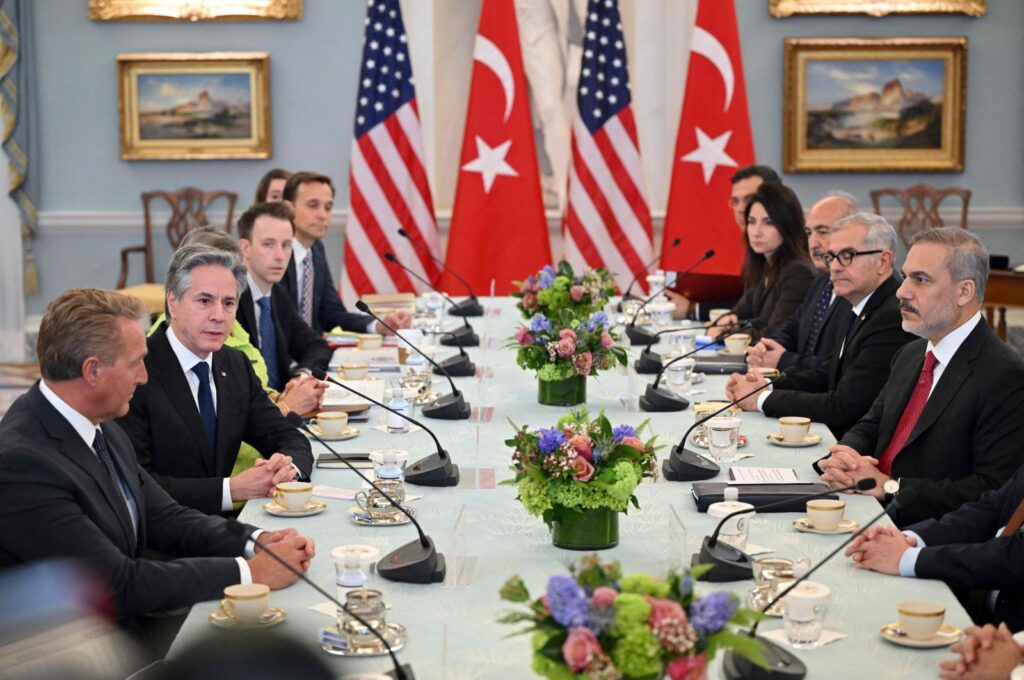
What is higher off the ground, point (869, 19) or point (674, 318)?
point (869, 19)

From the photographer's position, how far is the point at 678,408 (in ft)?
14.4

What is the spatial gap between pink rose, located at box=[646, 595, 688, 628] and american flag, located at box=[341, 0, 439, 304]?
694 centimetres

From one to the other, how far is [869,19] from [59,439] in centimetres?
756

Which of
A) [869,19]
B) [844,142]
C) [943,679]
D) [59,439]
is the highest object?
[869,19]

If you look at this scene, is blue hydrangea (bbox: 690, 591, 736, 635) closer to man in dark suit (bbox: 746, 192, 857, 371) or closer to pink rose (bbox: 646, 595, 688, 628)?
pink rose (bbox: 646, 595, 688, 628)

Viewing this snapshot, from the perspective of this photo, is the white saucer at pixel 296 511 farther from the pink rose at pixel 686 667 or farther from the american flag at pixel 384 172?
the american flag at pixel 384 172

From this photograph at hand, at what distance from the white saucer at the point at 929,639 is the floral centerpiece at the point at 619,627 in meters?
0.67

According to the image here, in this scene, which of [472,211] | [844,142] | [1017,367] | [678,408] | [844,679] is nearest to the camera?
[844,679]

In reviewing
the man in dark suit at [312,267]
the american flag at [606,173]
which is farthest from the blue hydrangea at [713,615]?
the american flag at [606,173]

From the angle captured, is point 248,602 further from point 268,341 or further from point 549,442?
point 268,341

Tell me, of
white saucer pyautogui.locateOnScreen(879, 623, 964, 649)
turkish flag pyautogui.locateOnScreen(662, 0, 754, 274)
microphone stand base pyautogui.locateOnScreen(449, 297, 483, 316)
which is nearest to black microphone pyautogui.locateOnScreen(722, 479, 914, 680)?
white saucer pyautogui.locateOnScreen(879, 623, 964, 649)

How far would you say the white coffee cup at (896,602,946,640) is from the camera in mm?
2301

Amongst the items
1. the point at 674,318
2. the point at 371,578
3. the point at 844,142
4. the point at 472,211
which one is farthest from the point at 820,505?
the point at 844,142

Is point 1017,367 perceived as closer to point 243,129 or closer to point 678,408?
point 678,408
